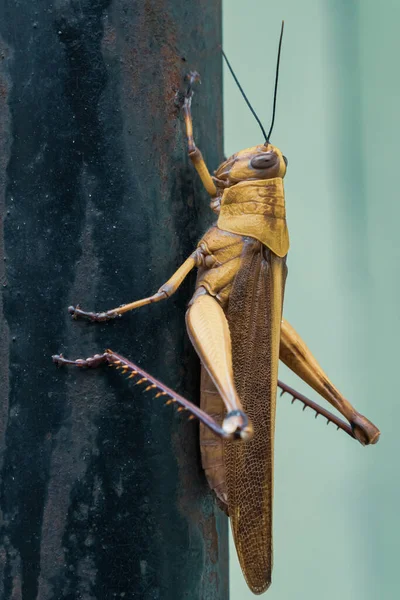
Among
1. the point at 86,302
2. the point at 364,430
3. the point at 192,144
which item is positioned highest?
the point at 192,144

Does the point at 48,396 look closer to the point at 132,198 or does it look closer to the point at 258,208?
the point at 132,198

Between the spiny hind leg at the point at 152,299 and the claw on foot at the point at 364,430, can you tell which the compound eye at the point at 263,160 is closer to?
the spiny hind leg at the point at 152,299

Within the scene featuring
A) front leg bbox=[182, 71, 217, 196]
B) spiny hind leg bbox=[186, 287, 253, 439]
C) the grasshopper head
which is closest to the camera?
spiny hind leg bbox=[186, 287, 253, 439]

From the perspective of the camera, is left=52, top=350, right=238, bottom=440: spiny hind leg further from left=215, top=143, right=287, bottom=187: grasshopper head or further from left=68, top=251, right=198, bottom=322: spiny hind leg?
left=215, top=143, right=287, bottom=187: grasshopper head

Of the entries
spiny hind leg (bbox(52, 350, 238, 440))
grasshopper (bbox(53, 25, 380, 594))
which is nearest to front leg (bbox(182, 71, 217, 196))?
grasshopper (bbox(53, 25, 380, 594))

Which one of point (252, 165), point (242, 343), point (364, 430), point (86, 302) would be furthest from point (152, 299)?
point (364, 430)

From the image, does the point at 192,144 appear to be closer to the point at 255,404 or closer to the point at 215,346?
the point at 215,346
